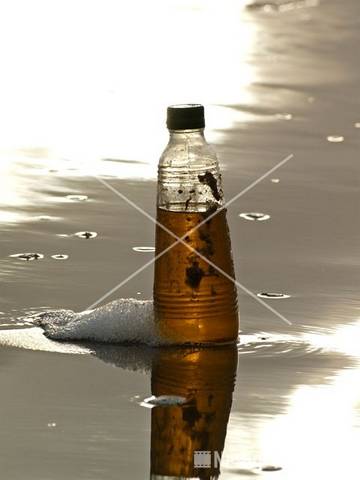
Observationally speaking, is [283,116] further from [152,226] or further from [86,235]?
[86,235]

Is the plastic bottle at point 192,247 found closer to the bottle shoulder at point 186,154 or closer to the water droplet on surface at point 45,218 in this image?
the bottle shoulder at point 186,154

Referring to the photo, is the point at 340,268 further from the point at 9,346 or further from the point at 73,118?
the point at 73,118

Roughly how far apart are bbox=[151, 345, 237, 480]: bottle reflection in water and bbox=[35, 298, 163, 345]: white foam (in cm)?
10

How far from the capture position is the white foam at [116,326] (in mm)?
4555

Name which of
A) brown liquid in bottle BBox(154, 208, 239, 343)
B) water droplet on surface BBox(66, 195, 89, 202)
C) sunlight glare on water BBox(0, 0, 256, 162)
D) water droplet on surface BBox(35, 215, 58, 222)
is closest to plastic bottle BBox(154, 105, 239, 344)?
brown liquid in bottle BBox(154, 208, 239, 343)

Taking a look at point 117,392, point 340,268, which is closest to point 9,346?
point 117,392

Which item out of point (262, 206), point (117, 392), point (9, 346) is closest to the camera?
point (117, 392)

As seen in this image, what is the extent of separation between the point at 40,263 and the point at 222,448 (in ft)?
5.66

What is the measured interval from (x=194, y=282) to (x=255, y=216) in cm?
170

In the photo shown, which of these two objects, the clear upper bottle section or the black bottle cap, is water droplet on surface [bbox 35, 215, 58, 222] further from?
the black bottle cap

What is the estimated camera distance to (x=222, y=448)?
12.3ft

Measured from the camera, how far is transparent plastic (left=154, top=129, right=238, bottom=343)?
175 inches

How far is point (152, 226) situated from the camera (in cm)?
590

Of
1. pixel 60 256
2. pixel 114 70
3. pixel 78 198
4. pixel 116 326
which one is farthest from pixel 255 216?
pixel 114 70
